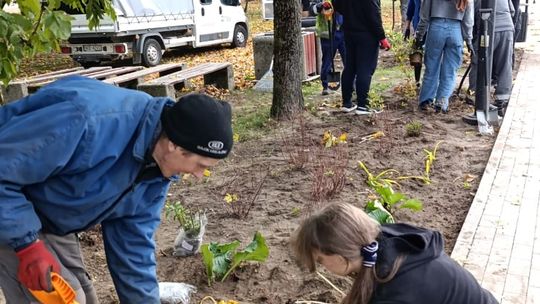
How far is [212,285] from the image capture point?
3.67 meters

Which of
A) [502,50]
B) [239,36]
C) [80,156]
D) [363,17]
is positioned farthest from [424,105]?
[239,36]

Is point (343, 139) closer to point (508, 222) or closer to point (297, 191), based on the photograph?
point (297, 191)

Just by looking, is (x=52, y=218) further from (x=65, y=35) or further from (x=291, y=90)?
(x=291, y=90)

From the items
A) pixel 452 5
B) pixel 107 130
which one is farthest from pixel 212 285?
pixel 452 5

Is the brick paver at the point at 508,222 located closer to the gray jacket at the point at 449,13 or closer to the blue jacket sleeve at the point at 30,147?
the gray jacket at the point at 449,13

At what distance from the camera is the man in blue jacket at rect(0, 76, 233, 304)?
80.4 inches

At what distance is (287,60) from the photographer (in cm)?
729

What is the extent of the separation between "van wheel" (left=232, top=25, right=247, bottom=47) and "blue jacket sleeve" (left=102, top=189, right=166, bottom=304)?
1372cm

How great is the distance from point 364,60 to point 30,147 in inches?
220

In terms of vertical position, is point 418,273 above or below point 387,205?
above

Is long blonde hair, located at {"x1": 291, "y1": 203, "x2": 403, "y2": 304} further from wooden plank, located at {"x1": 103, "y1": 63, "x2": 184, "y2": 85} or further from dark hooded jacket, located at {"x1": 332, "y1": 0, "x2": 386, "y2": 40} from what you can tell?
wooden plank, located at {"x1": 103, "y1": 63, "x2": 184, "y2": 85}

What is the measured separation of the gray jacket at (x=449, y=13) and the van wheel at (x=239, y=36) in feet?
30.7

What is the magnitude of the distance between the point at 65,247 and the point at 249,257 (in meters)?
1.24

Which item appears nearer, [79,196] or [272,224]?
[79,196]
